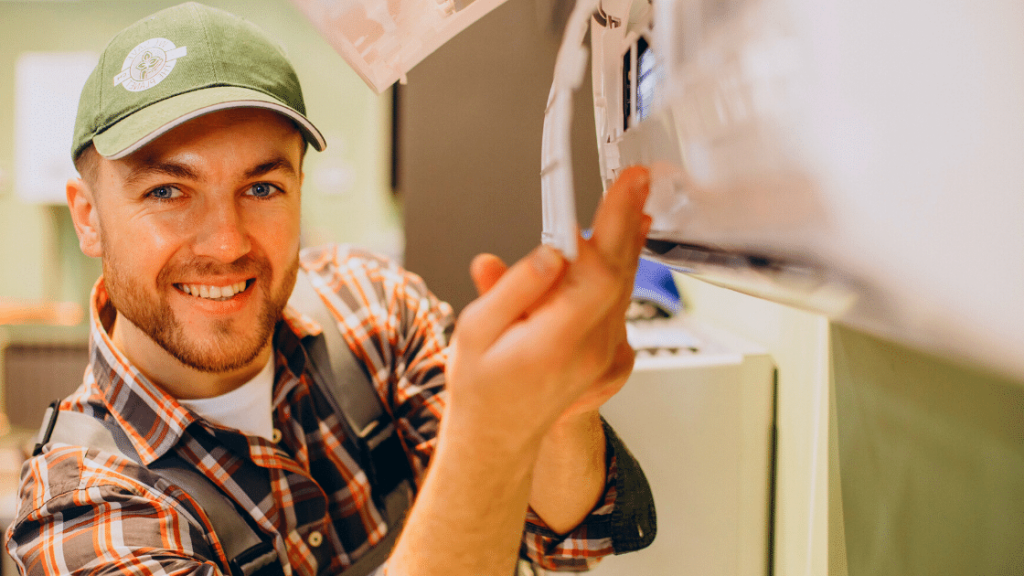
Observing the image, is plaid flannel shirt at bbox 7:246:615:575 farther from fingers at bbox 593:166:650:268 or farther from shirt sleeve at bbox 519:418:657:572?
fingers at bbox 593:166:650:268

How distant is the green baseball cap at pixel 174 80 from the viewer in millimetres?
748

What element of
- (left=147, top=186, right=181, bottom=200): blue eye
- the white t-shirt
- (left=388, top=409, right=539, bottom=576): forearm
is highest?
(left=147, top=186, right=181, bottom=200): blue eye

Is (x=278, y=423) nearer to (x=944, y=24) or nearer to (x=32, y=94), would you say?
(x=944, y=24)

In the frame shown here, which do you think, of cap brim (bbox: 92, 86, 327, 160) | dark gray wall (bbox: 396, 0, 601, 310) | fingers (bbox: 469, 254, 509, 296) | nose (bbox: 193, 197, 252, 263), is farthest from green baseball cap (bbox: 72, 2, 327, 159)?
fingers (bbox: 469, 254, 509, 296)

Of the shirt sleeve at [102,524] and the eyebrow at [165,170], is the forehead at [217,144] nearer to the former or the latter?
the eyebrow at [165,170]

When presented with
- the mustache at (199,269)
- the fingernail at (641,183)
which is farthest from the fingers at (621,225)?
the mustache at (199,269)

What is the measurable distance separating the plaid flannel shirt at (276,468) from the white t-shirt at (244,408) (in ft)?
0.06

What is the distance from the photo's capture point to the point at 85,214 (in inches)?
34.0

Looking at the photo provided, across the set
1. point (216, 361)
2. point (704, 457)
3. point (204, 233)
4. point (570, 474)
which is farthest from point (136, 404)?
point (704, 457)

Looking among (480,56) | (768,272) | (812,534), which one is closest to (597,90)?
(768,272)

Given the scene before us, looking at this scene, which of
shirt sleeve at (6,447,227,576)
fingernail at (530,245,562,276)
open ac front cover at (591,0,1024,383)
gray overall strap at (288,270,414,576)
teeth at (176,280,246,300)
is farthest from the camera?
gray overall strap at (288,270,414,576)

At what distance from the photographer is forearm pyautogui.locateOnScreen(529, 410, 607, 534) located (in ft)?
2.08

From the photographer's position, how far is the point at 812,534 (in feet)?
2.37

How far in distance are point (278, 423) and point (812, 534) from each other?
0.75 m
